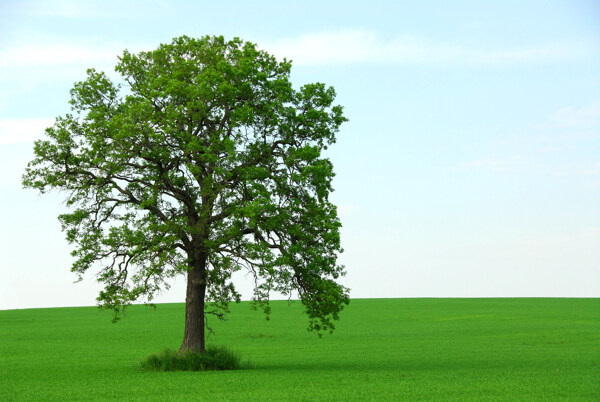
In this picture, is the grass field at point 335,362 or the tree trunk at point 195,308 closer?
the grass field at point 335,362

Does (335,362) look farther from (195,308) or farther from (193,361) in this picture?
→ (195,308)

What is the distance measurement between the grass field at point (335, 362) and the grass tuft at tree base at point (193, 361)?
1197 mm

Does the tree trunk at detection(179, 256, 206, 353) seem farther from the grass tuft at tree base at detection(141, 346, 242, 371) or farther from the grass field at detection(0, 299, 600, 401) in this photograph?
the grass field at detection(0, 299, 600, 401)

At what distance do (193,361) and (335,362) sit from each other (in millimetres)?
9288

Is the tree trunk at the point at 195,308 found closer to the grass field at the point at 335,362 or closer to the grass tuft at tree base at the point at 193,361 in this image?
the grass tuft at tree base at the point at 193,361

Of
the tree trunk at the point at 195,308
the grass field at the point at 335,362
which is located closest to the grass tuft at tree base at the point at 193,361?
the tree trunk at the point at 195,308

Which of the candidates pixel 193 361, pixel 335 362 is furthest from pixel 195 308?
pixel 335 362

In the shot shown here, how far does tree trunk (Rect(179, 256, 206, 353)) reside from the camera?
1508 inches

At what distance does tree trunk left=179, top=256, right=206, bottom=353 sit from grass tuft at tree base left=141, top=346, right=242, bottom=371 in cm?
46

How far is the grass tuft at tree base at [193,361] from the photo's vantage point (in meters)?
38.1

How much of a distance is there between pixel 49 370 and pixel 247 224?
15009 mm

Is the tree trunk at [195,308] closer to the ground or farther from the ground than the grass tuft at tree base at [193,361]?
farther from the ground

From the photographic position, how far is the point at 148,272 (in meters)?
36.2

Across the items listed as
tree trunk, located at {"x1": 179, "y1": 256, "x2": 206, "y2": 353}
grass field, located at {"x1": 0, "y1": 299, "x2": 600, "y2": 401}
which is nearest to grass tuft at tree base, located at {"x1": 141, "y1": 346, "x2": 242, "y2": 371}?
tree trunk, located at {"x1": 179, "y1": 256, "x2": 206, "y2": 353}
